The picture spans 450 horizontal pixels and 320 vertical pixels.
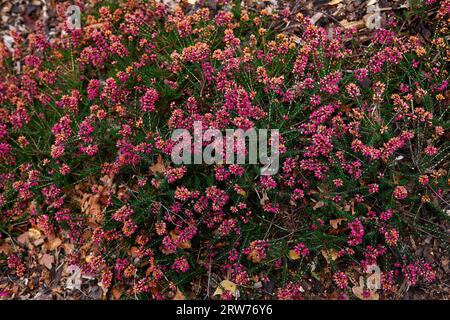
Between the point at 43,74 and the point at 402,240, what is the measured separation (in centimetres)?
374

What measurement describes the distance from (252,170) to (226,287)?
0.96 m

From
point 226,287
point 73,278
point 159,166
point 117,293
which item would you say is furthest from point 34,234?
point 226,287

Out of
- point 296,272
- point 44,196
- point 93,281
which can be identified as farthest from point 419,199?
point 44,196

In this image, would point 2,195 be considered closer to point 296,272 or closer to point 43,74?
point 43,74

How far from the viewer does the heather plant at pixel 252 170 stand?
3180mm

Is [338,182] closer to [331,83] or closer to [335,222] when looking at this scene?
[335,222]

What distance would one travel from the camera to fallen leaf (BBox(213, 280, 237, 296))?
10.8 feet

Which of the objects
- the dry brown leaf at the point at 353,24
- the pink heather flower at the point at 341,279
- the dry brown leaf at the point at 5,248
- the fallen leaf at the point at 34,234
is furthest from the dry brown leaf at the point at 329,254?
the dry brown leaf at the point at 5,248

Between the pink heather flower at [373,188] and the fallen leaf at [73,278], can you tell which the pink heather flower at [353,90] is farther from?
the fallen leaf at [73,278]

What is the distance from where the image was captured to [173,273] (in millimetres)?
3332

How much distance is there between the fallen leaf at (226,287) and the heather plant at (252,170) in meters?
0.07

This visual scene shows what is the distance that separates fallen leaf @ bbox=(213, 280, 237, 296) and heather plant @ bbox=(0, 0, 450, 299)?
0.24 ft

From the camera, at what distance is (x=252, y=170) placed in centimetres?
328

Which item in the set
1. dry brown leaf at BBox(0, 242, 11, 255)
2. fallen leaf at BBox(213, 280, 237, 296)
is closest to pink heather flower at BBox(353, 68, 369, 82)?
fallen leaf at BBox(213, 280, 237, 296)
